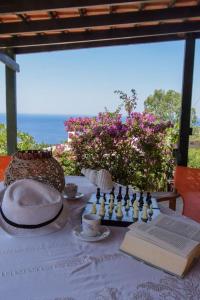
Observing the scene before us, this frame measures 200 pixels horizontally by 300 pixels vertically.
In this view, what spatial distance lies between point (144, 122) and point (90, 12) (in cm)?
153

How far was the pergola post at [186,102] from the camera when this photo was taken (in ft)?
10.2

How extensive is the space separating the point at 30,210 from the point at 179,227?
1.90 feet

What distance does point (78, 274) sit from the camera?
860 millimetres

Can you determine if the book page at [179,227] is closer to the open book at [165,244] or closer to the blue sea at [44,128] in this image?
the open book at [165,244]

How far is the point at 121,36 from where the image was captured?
9.80 feet

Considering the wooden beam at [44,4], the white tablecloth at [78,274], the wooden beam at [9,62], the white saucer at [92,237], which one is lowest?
the white tablecloth at [78,274]

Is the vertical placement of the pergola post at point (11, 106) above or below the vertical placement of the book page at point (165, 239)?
above

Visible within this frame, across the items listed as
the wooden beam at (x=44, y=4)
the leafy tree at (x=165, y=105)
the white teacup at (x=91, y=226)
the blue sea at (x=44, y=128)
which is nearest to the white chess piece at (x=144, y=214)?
the white teacup at (x=91, y=226)

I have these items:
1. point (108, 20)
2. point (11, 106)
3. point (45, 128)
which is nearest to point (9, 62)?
point (11, 106)

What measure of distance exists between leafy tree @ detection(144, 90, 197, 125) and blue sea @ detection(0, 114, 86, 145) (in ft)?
3.98

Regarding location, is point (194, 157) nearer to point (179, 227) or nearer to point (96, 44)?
point (96, 44)

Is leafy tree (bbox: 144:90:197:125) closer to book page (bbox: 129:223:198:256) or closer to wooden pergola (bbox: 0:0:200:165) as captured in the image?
wooden pergola (bbox: 0:0:200:165)

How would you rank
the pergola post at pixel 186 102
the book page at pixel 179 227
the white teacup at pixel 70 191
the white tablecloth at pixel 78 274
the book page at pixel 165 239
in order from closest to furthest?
the white tablecloth at pixel 78 274 → the book page at pixel 165 239 → the book page at pixel 179 227 → the white teacup at pixel 70 191 → the pergola post at pixel 186 102

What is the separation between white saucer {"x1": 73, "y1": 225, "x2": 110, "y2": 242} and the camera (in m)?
1.07
